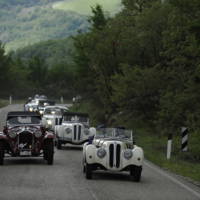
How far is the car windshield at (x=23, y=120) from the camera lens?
73.7ft

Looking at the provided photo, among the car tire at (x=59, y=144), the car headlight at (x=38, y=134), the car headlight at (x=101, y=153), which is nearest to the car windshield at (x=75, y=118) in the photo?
the car tire at (x=59, y=144)

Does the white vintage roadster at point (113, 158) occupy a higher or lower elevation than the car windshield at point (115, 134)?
lower

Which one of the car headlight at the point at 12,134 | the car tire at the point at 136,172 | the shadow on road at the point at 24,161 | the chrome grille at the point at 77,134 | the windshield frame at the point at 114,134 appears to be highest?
the windshield frame at the point at 114,134

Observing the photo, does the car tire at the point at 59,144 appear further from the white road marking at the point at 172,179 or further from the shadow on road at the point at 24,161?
the white road marking at the point at 172,179

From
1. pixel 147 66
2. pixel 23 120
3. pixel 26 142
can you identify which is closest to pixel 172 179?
pixel 26 142

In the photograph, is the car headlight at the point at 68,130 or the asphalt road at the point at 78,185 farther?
the car headlight at the point at 68,130

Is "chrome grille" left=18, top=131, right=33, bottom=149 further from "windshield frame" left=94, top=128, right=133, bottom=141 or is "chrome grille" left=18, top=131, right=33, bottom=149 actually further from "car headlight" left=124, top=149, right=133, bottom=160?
"car headlight" left=124, top=149, right=133, bottom=160

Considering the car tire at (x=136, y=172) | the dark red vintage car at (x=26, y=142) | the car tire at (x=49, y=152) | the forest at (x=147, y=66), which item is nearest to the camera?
the car tire at (x=136, y=172)

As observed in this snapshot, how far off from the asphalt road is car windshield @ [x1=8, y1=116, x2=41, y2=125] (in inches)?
60.5

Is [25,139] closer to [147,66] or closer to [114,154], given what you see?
[114,154]

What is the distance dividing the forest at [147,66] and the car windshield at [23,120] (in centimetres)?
707

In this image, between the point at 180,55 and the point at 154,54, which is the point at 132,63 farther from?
the point at 180,55

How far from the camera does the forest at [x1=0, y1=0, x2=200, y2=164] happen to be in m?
28.6

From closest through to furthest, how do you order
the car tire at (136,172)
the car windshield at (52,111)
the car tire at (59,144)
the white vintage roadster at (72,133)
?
the car tire at (136,172) → the white vintage roadster at (72,133) → the car tire at (59,144) → the car windshield at (52,111)
